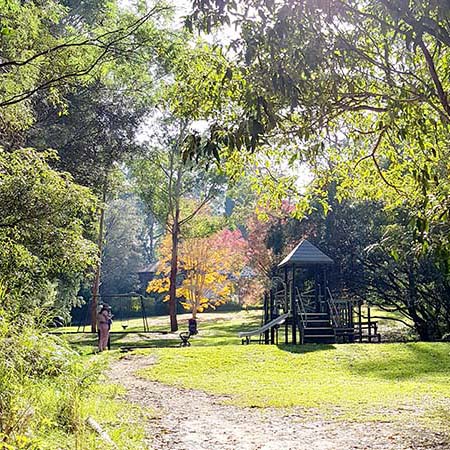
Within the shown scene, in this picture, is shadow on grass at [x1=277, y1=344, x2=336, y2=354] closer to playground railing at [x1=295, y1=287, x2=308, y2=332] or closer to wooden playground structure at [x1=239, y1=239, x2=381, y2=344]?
wooden playground structure at [x1=239, y1=239, x2=381, y2=344]

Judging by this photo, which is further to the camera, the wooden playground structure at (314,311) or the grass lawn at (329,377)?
the wooden playground structure at (314,311)

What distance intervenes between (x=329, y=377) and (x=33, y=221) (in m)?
6.32

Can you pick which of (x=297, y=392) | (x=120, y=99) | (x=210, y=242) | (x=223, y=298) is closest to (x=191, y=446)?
(x=297, y=392)

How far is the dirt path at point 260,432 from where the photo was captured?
5434mm

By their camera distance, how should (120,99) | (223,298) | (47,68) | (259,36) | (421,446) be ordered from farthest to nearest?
(223,298) < (120,99) < (47,68) < (421,446) < (259,36)

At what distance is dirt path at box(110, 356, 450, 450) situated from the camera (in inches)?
214

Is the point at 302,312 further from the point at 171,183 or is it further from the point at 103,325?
the point at 171,183

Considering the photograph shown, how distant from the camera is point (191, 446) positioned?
5480 mm

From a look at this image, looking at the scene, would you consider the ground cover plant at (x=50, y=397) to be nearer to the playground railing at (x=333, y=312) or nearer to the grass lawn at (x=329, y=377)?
the grass lawn at (x=329, y=377)

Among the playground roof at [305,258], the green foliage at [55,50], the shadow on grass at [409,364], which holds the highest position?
the green foliage at [55,50]

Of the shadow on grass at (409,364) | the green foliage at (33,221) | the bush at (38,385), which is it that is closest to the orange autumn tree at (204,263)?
the shadow on grass at (409,364)

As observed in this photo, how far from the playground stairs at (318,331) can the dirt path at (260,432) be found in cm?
851

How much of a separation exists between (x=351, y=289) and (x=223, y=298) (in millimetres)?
14097

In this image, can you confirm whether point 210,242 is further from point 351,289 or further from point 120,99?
point 120,99
